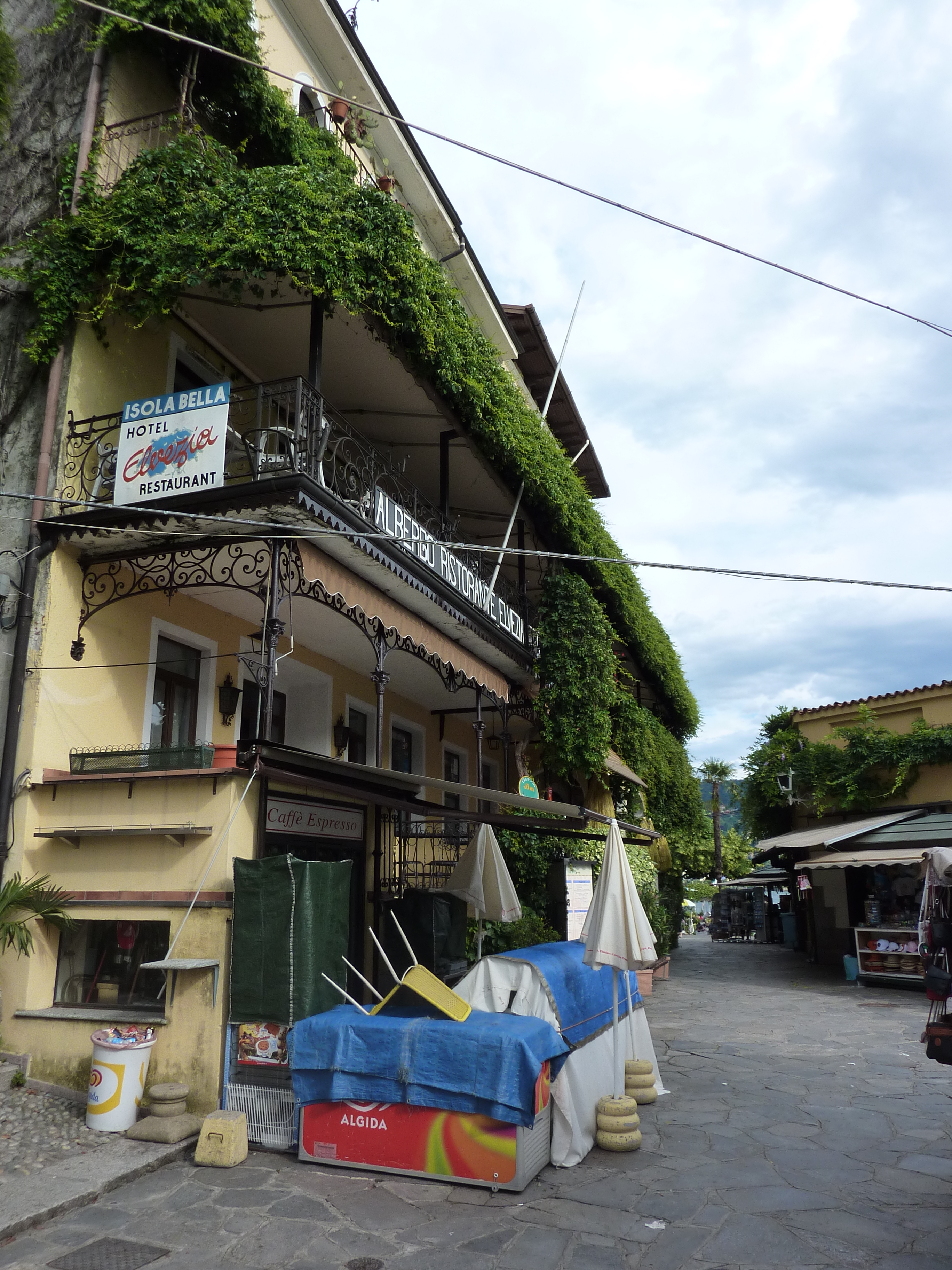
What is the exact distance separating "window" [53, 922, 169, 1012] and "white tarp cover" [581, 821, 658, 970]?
11.8 feet

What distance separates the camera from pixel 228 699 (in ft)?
35.3

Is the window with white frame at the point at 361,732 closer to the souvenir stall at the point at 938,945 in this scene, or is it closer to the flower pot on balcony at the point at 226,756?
the flower pot on balcony at the point at 226,756

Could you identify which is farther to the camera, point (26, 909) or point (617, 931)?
point (26, 909)

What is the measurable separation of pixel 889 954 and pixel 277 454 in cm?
1532

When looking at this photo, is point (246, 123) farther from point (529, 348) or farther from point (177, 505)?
point (529, 348)

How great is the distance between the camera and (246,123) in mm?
10719

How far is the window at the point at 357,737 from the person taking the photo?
1396 centimetres

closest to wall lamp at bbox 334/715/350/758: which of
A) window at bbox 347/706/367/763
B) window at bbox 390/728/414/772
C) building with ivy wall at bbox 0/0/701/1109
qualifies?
building with ivy wall at bbox 0/0/701/1109

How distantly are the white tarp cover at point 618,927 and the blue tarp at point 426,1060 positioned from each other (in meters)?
0.91

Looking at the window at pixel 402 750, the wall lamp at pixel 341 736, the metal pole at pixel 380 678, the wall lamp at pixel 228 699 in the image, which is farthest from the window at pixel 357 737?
the metal pole at pixel 380 678

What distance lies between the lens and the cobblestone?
5969 mm

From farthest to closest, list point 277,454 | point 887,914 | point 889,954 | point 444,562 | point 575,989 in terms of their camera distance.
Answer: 1. point 887,914
2. point 889,954
3. point 444,562
4. point 277,454
5. point 575,989

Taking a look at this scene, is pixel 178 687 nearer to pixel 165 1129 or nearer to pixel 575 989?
pixel 165 1129

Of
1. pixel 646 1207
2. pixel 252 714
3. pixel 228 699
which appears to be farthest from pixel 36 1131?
pixel 252 714
